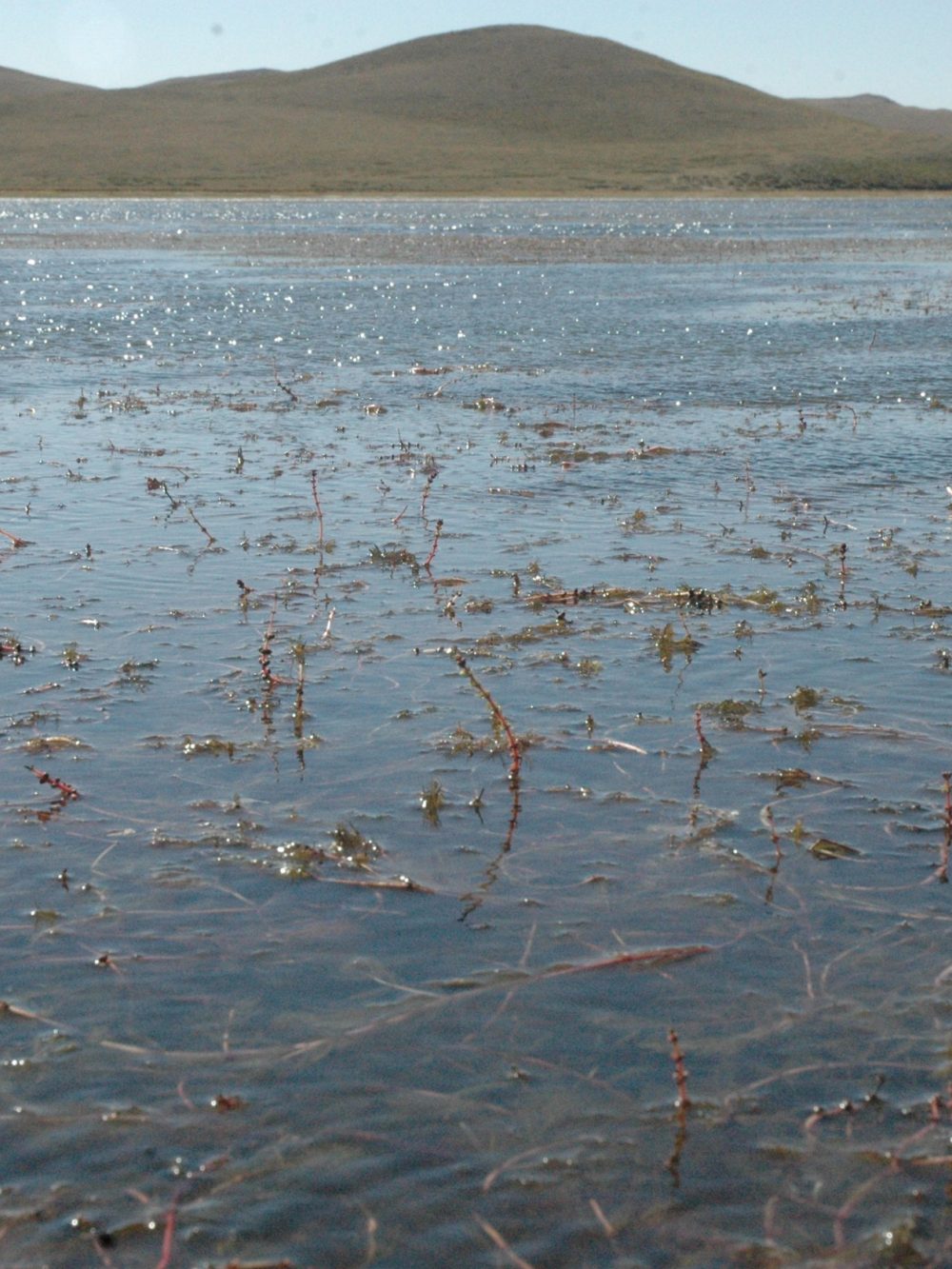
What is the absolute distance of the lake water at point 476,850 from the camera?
4.45 meters

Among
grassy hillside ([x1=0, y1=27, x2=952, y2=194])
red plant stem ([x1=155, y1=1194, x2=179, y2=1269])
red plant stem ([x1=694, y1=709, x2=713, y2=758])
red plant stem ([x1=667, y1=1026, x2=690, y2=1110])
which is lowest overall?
red plant stem ([x1=155, y1=1194, x2=179, y2=1269])

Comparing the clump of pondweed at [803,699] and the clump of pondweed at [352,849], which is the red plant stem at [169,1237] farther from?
the clump of pondweed at [803,699]

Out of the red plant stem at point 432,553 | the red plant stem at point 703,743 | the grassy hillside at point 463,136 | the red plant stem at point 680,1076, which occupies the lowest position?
the red plant stem at point 680,1076

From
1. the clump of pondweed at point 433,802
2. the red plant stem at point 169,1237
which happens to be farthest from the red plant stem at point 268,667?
the red plant stem at point 169,1237

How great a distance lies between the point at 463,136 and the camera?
157 metres

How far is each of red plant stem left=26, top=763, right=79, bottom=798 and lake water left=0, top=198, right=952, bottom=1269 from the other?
0.08 metres

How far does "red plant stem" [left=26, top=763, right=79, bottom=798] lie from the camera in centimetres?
680

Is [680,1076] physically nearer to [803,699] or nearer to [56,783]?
[56,783]

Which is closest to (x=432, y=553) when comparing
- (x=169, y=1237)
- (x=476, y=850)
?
(x=476, y=850)

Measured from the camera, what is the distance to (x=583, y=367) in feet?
75.5

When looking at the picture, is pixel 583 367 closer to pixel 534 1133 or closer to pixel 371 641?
pixel 371 641

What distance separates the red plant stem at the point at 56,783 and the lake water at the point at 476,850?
0.25ft

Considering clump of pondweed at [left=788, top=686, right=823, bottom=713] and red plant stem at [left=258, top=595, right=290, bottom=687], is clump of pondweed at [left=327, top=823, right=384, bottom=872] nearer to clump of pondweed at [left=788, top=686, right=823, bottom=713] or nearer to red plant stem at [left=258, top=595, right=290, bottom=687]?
red plant stem at [left=258, top=595, right=290, bottom=687]

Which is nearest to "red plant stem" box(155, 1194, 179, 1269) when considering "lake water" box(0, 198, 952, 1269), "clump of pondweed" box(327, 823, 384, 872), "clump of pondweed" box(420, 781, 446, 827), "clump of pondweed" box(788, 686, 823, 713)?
"lake water" box(0, 198, 952, 1269)
